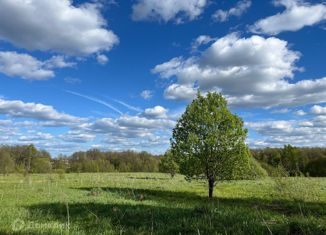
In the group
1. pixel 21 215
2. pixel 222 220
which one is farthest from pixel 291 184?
pixel 21 215

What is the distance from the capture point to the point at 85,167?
103375mm

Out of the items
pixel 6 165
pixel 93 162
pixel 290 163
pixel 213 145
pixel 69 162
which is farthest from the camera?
pixel 93 162

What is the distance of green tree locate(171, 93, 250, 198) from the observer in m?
26.3

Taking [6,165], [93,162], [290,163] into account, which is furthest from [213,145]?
[93,162]

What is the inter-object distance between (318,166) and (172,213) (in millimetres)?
65312

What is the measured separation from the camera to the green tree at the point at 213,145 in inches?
1036

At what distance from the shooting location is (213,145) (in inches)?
1035

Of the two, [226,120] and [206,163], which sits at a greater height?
[226,120]

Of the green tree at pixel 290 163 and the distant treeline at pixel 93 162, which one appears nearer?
the green tree at pixel 290 163

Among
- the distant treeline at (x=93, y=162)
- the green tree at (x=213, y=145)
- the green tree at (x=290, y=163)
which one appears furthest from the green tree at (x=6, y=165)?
the green tree at (x=290, y=163)

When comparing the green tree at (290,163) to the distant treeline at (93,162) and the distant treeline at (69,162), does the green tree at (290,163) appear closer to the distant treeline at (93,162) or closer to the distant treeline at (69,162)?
the distant treeline at (93,162)

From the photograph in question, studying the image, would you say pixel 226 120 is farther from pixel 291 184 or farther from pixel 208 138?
pixel 291 184

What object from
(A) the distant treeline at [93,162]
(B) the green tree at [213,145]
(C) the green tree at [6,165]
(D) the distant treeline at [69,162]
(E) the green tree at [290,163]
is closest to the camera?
(E) the green tree at [290,163]

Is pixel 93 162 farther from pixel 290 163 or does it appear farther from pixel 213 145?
pixel 290 163
